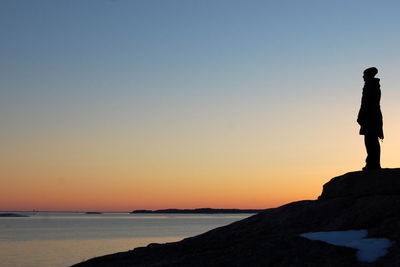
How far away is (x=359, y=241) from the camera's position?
1495 centimetres

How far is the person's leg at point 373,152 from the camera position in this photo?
20.3 meters

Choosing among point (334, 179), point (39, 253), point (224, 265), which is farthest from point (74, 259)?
point (224, 265)

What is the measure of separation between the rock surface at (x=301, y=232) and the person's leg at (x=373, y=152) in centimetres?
59

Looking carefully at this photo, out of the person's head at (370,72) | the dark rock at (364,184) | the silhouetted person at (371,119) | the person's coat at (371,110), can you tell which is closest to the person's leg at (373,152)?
the silhouetted person at (371,119)

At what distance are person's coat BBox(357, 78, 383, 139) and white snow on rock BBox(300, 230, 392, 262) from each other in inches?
212

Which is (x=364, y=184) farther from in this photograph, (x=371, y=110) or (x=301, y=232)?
(x=301, y=232)

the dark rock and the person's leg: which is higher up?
the person's leg

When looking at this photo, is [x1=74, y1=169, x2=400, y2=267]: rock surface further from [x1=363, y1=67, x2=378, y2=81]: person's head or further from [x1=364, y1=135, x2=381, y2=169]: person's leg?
[x1=363, y1=67, x2=378, y2=81]: person's head

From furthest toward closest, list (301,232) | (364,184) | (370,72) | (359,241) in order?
1. (370,72)
2. (364,184)
3. (301,232)
4. (359,241)

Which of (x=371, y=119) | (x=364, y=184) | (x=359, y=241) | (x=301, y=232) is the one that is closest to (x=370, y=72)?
(x=371, y=119)

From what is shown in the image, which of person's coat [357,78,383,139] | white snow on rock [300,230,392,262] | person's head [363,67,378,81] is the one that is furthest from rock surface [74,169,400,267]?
person's head [363,67,378,81]

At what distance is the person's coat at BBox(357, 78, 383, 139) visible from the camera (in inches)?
803

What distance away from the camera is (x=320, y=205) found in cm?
1908

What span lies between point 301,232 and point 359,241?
2.15 m
